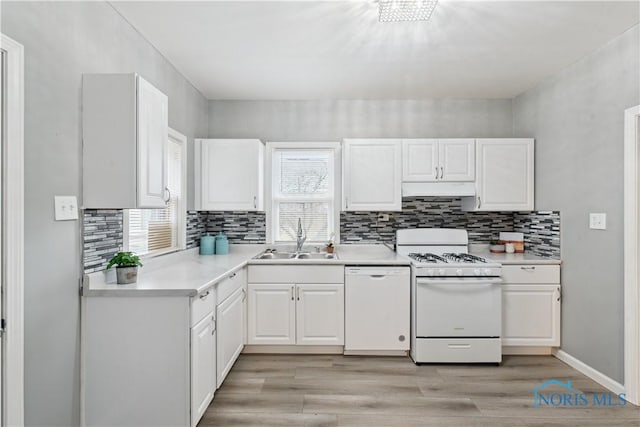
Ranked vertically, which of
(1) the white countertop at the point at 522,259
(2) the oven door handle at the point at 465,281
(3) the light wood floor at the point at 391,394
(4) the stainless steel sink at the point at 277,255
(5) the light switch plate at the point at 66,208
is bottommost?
(3) the light wood floor at the point at 391,394

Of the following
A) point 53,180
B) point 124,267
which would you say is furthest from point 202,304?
point 53,180

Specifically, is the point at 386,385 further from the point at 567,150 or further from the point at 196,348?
the point at 567,150

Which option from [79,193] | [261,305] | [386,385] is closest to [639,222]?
[386,385]

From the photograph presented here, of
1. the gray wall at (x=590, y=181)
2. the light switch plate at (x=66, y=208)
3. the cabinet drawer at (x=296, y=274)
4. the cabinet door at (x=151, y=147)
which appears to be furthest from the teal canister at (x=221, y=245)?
the gray wall at (x=590, y=181)

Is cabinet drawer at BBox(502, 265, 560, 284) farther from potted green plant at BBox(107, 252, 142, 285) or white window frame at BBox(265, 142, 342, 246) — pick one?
potted green plant at BBox(107, 252, 142, 285)

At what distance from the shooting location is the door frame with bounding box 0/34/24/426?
A: 1567mm

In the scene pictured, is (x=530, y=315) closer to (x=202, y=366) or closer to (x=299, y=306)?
(x=299, y=306)

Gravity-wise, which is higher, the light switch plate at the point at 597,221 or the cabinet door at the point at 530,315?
the light switch plate at the point at 597,221

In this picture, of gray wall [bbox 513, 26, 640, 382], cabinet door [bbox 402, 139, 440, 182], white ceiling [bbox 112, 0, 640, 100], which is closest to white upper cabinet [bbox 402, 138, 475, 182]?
cabinet door [bbox 402, 139, 440, 182]

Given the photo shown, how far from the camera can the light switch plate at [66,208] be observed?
184 centimetres

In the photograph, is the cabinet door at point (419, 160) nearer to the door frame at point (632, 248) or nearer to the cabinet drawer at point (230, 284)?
the door frame at point (632, 248)

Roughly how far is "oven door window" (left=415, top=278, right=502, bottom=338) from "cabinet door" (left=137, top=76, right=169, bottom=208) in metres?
2.19

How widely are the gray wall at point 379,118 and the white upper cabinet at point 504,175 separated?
0.43 m

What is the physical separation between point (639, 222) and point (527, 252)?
1320 mm
